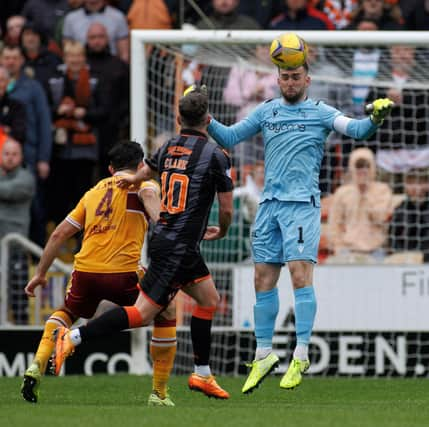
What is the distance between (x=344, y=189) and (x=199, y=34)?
2.45 m

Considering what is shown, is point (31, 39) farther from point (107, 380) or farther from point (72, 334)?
point (72, 334)

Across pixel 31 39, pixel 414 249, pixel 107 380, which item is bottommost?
pixel 107 380

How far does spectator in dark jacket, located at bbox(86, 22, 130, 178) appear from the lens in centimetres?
1502

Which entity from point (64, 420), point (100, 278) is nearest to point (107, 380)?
point (100, 278)

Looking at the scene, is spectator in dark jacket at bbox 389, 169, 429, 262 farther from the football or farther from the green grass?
the football

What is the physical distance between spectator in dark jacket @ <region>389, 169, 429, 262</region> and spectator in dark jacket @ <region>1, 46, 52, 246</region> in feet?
13.0

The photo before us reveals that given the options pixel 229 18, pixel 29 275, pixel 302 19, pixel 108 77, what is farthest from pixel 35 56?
pixel 29 275

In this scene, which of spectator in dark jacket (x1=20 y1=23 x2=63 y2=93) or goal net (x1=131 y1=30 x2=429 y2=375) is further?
spectator in dark jacket (x1=20 y1=23 x2=63 y2=93)

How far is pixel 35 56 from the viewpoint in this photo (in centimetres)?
1569

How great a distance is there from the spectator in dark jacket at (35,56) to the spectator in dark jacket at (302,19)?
270 cm

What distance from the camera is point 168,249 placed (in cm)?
856

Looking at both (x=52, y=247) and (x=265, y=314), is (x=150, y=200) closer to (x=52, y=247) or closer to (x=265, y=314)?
(x=52, y=247)

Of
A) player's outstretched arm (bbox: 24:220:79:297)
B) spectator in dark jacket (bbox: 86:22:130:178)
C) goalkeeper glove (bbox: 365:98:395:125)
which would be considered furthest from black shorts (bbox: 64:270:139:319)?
spectator in dark jacket (bbox: 86:22:130:178)

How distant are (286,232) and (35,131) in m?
6.08
